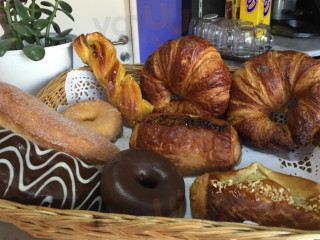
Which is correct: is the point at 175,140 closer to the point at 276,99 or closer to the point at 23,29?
the point at 276,99

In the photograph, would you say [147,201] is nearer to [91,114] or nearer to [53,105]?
[91,114]

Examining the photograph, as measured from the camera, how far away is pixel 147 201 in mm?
545

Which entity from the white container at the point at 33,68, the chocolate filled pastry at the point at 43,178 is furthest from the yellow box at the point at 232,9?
the chocolate filled pastry at the point at 43,178

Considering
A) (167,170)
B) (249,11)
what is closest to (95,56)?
(167,170)

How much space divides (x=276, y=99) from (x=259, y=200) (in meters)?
0.35

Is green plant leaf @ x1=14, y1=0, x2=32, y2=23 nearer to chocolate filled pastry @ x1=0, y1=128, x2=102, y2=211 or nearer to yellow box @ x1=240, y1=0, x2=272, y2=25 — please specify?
chocolate filled pastry @ x1=0, y1=128, x2=102, y2=211

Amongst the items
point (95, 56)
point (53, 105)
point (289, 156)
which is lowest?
point (289, 156)

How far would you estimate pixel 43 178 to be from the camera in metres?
0.58

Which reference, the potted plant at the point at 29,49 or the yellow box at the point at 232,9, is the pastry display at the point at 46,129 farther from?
the yellow box at the point at 232,9

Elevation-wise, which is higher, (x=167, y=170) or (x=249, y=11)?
(x=249, y=11)

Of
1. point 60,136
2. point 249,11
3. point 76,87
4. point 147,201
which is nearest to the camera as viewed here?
point 147,201

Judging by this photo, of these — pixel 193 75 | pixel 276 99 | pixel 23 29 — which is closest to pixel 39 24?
pixel 23 29

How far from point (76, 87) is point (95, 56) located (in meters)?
0.13

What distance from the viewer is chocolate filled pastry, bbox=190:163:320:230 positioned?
1.86ft
